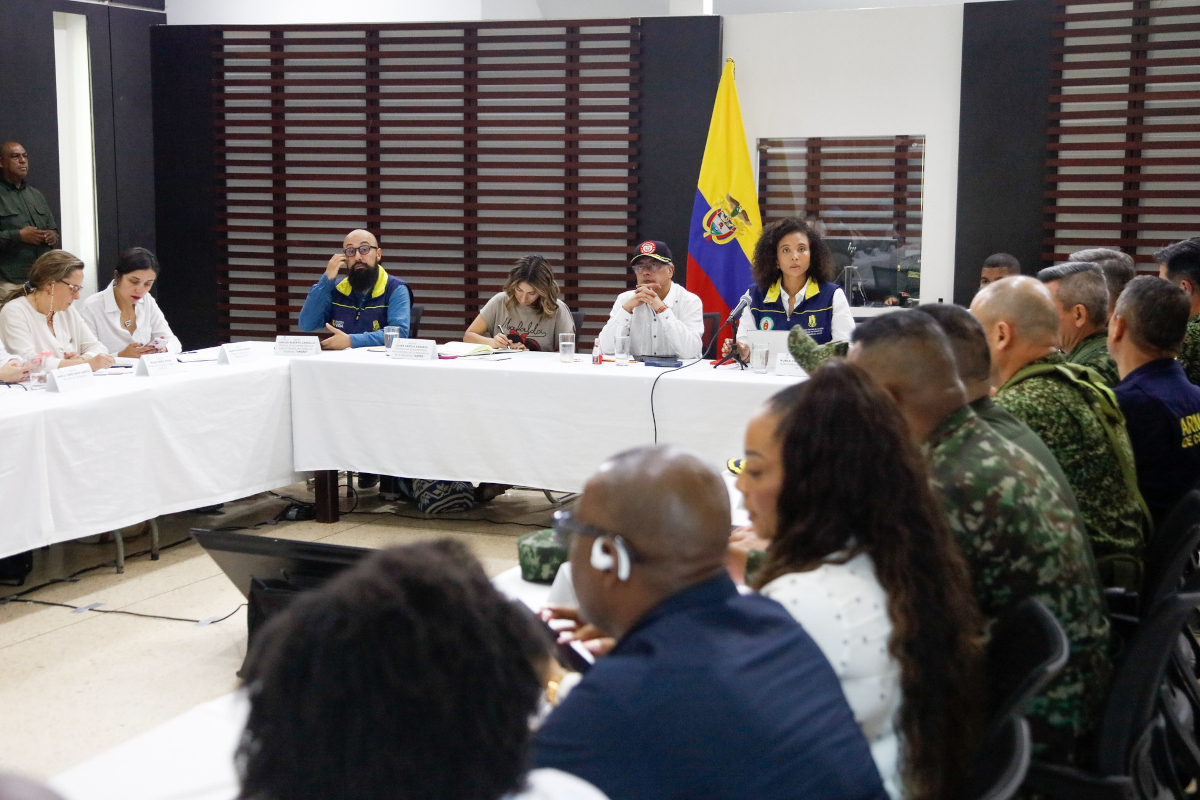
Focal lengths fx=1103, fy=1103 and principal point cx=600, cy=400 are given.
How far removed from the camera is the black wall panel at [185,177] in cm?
758

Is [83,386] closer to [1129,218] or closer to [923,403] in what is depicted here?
[923,403]

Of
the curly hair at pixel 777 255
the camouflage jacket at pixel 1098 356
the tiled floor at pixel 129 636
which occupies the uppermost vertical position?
the curly hair at pixel 777 255

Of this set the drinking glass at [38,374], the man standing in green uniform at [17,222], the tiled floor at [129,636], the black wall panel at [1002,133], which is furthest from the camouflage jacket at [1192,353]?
the man standing in green uniform at [17,222]

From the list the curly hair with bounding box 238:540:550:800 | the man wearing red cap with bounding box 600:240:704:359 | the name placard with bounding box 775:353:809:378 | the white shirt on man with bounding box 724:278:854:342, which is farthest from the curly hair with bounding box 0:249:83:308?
the curly hair with bounding box 238:540:550:800

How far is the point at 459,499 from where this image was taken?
17.4ft

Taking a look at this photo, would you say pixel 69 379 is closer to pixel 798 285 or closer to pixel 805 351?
pixel 805 351

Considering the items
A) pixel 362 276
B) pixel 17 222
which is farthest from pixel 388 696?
pixel 17 222

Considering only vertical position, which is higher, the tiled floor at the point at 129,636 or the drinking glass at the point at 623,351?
the drinking glass at the point at 623,351

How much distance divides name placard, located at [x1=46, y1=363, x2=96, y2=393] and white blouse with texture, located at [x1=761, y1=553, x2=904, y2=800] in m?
3.48

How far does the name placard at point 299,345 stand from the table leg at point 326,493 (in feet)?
1.86

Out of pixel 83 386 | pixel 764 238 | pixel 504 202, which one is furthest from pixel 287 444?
pixel 504 202

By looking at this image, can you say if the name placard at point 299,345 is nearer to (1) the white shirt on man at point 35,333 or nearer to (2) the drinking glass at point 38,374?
(1) the white shirt on man at point 35,333

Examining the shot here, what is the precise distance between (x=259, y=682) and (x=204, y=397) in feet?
13.0

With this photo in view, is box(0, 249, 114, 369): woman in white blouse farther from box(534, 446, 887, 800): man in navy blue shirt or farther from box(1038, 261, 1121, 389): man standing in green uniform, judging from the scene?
box(534, 446, 887, 800): man in navy blue shirt
